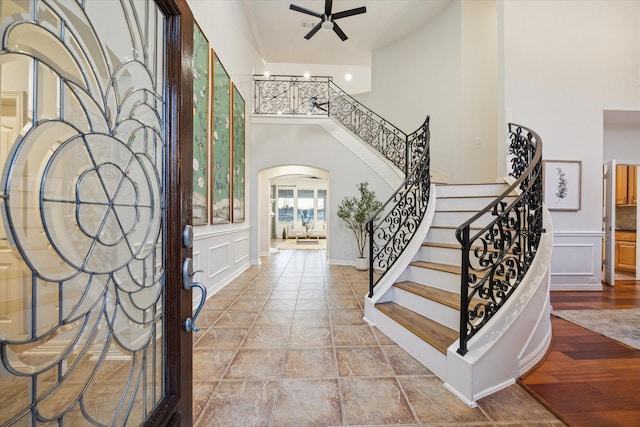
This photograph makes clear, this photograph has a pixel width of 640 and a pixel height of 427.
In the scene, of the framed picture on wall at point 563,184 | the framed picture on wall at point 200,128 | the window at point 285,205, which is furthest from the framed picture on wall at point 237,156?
the window at point 285,205

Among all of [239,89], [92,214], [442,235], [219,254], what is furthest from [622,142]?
[92,214]

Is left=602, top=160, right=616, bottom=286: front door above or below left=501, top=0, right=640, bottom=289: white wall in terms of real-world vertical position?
below

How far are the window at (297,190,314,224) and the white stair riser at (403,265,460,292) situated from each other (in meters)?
10.5

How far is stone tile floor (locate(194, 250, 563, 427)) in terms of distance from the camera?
155 centimetres

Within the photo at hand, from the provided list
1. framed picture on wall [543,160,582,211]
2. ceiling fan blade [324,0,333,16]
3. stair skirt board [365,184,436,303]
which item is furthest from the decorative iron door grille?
framed picture on wall [543,160,582,211]

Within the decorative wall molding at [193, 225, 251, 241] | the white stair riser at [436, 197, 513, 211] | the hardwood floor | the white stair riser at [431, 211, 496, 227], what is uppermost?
the white stair riser at [436, 197, 513, 211]

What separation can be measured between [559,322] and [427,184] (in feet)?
6.85

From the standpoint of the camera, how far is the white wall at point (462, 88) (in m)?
5.29

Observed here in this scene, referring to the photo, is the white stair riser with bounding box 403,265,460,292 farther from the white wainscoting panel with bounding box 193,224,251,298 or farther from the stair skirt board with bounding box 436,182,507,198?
the white wainscoting panel with bounding box 193,224,251,298

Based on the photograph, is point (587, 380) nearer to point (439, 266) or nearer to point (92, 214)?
point (439, 266)

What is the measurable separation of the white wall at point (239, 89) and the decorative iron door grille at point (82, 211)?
239cm

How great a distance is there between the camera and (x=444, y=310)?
7.29ft

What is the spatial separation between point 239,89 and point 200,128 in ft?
7.56

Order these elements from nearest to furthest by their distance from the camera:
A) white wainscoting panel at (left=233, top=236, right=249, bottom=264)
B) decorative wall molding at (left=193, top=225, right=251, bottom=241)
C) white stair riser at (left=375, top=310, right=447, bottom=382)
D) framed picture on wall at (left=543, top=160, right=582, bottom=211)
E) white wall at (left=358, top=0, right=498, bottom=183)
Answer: white stair riser at (left=375, top=310, right=447, bottom=382) → decorative wall molding at (left=193, top=225, right=251, bottom=241) → framed picture on wall at (left=543, top=160, right=582, bottom=211) → white wainscoting panel at (left=233, top=236, right=249, bottom=264) → white wall at (left=358, top=0, right=498, bottom=183)
